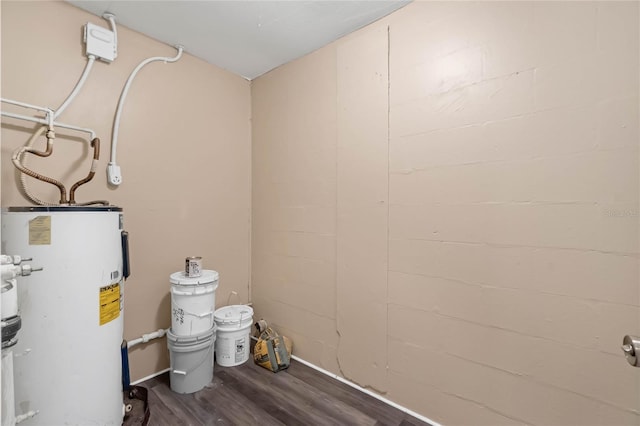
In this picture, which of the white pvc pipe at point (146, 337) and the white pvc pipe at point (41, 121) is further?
the white pvc pipe at point (146, 337)

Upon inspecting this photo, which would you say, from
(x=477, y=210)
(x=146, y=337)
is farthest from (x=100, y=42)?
(x=477, y=210)

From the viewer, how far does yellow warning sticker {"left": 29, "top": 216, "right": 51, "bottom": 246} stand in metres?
1.26

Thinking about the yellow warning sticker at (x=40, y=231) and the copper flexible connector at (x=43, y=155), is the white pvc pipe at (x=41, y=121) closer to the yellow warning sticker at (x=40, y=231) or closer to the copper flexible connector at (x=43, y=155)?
the copper flexible connector at (x=43, y=155)

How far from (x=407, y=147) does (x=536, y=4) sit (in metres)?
0.84

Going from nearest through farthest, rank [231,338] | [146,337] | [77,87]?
[77,87], [146,337], [231,338]

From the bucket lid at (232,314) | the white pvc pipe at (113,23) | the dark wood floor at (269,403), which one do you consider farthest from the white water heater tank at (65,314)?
the white pvc pipe at (113,23)

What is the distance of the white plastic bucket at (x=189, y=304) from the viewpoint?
192 cm

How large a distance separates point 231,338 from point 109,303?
3.24 feet

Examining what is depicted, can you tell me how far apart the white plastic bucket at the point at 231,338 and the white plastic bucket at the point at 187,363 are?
0.88 ft

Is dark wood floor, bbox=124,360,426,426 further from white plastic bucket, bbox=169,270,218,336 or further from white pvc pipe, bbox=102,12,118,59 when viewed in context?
white pvc pipe, bbox=102,12,118,59

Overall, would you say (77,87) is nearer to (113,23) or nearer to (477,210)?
(113,23)

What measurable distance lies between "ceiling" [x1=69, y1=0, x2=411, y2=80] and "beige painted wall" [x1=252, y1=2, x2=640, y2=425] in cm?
14

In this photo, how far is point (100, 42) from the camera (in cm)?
182

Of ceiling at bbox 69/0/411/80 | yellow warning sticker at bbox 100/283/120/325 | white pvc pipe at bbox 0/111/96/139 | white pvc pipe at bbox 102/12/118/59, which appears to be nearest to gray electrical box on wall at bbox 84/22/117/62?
white pvc pipe at bbox 102/12/118/59
